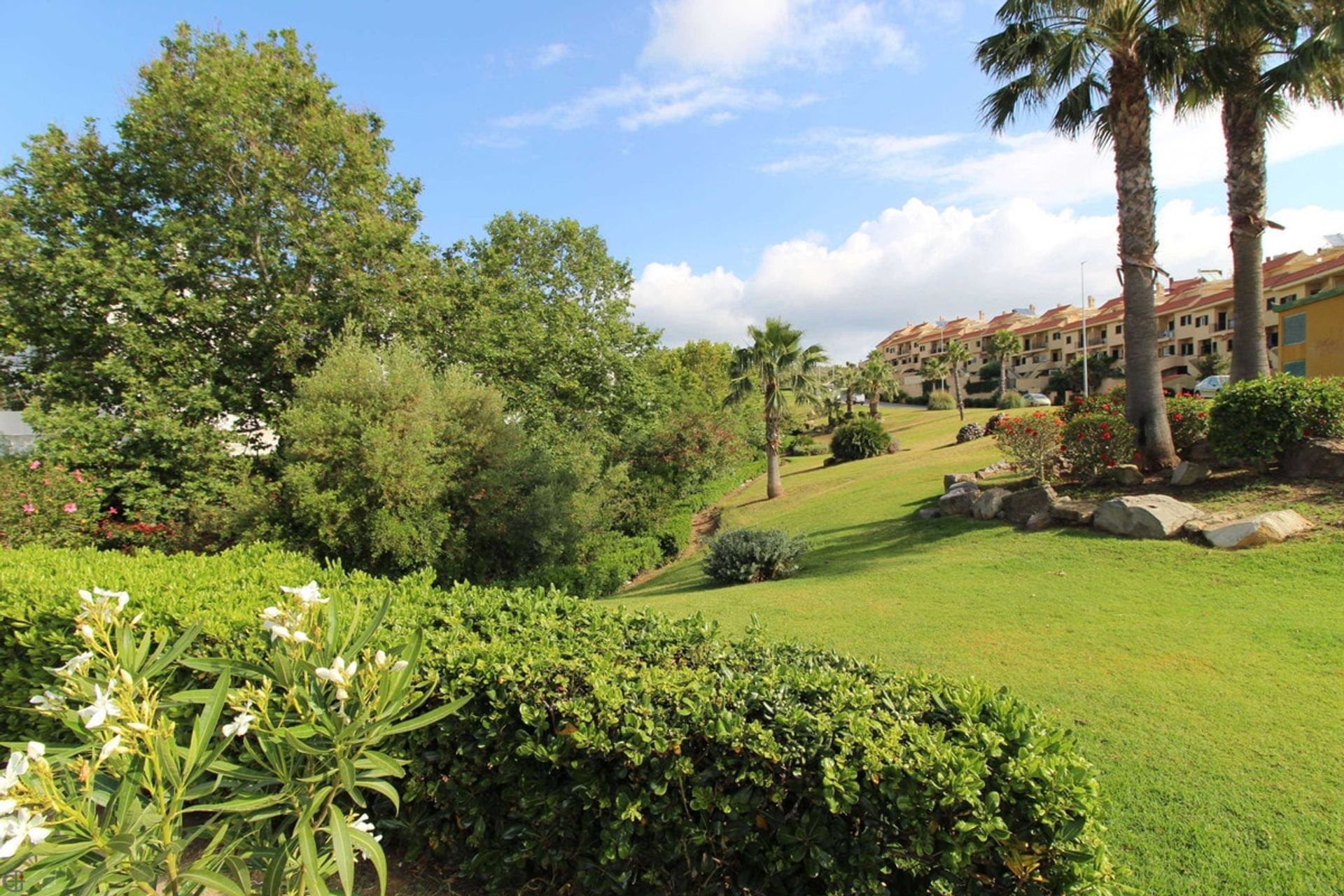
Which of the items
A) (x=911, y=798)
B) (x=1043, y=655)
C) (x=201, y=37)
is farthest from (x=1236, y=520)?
(x=201, y=37)

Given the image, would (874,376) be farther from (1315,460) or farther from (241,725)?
(241,725)

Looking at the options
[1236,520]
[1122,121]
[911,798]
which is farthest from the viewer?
[1122,121]

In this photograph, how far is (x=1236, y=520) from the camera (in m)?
8.32

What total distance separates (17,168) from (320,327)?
5.85 m

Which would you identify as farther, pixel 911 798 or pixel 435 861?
pixel 435 861

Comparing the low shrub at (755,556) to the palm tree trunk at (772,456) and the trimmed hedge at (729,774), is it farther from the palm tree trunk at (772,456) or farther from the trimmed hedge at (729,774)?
the palm tree trunk at (772,456)

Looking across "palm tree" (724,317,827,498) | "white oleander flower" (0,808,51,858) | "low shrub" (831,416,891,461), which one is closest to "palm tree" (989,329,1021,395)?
"low shrub" (831,416,891,461)

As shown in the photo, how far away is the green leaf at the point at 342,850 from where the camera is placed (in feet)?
6.01

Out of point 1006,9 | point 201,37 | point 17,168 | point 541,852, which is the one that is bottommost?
point 541,852

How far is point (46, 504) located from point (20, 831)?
1227 cm

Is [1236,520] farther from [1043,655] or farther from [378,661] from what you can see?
[378,661]

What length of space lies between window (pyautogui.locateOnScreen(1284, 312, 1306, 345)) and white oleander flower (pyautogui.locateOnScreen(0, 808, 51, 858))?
23.2 m

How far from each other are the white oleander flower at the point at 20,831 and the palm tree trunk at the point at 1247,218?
15.3 meters

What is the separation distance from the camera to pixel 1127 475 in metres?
10.9
